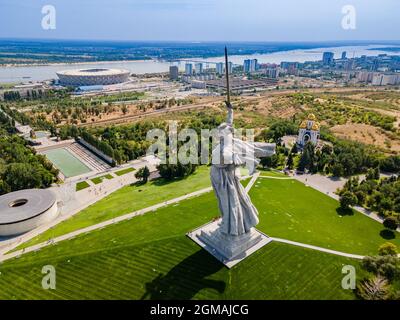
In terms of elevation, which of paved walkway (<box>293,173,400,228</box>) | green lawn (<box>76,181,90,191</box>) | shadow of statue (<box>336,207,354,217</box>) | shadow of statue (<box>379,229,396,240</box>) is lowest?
shadow of statue (<box>379,229,396,240</box>)

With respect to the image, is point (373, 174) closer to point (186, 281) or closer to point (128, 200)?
point (186, 281)

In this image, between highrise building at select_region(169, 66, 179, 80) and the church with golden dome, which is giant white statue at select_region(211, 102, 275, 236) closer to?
the church with golden dome

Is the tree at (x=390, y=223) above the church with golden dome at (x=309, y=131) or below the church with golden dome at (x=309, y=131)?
below

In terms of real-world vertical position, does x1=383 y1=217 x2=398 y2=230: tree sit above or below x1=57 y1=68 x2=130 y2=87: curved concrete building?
below

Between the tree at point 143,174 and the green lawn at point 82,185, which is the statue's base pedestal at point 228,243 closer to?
the tree at point 143,174

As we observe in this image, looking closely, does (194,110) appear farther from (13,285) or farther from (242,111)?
(13,285)

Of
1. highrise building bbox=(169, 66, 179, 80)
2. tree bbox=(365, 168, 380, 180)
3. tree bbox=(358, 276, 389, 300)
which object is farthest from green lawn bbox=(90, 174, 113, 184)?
highrise building bbox=(169, 66, 179, 80)

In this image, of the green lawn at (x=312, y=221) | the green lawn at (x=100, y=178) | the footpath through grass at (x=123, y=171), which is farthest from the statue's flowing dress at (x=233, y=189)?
the footpath through grass at (x=123, y=171)
